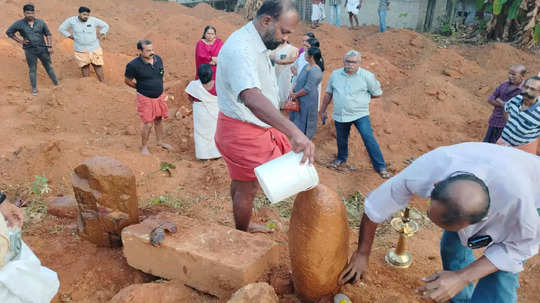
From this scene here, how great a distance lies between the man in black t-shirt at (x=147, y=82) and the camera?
4859mm

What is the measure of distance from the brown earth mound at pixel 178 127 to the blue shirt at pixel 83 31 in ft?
2.30

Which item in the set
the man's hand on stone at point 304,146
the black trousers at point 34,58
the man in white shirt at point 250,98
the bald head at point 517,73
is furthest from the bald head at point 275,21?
the black trousers at point 34,58

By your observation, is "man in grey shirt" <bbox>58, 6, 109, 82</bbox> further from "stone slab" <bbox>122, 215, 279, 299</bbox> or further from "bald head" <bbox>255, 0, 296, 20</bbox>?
"bald head" <bbox>255, 0, 296, 20</bbox>

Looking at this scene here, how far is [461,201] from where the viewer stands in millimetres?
1604

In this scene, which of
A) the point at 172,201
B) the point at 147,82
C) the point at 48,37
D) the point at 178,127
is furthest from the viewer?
the point at 48,37

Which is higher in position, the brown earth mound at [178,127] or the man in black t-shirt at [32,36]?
the man in black t-shirt at [32,36]

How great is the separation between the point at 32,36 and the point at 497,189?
26.3ft

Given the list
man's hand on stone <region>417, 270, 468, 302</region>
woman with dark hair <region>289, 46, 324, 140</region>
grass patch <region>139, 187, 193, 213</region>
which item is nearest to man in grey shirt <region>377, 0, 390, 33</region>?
woman with dark hair <region>289, 46, 324, 140</region>

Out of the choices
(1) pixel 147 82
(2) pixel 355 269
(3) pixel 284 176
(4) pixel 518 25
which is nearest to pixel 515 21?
(4) pixel 518 25

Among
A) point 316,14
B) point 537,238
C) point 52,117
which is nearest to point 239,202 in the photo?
point 537,238

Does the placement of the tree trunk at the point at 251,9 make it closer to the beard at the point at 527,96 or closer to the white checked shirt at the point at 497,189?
the beard at the point at 527,96

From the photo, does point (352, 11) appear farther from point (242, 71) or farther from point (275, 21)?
point (242, 71)

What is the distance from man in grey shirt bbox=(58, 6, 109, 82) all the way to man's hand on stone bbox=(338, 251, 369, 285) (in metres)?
7.19

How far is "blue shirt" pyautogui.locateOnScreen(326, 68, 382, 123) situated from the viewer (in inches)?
191
